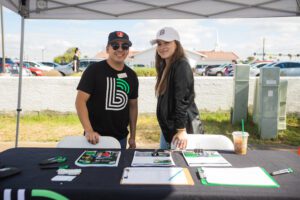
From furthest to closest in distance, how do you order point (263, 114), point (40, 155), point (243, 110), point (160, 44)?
point (243, 110)
point (263, 114)
point (160, 44)
point (40, 155)

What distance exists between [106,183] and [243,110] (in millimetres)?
5529

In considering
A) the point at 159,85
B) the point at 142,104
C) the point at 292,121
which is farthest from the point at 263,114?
the point at 159,85

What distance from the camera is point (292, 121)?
712cm

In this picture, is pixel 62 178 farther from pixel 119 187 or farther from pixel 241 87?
pixel 241 87

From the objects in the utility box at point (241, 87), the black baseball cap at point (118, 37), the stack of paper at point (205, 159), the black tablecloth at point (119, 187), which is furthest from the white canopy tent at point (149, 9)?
the utility box at point (241, 87)

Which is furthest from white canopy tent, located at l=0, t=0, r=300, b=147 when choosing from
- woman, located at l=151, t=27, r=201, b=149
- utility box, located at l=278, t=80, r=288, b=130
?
utility box, located at l=278, t=80, r=288, b=130

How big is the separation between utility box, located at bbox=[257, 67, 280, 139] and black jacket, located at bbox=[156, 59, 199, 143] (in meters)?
3.81

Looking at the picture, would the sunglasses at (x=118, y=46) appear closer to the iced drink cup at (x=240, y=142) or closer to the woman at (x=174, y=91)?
the woman at (x=174, y=91)

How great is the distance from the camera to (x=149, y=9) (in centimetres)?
382

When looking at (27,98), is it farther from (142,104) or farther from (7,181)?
(7,181)

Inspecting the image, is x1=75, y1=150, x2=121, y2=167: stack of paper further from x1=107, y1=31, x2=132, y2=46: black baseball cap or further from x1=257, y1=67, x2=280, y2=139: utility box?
x1=257, y1=67, x2=280, y2=139: utility box

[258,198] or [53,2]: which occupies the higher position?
[53,2]

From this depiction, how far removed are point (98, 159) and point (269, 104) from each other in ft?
15.7

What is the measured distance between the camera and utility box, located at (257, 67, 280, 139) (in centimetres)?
593
